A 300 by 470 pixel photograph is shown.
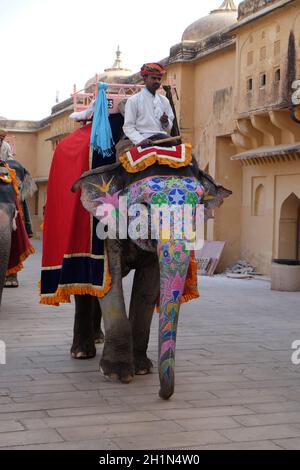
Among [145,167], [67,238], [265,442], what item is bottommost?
[265,442]

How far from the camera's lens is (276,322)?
941 centimetres

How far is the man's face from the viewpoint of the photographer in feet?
19.8

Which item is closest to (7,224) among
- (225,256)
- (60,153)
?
(60,153)

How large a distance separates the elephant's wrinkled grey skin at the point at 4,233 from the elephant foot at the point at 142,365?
2.49 metres

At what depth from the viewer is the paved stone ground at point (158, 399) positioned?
14.4 ft

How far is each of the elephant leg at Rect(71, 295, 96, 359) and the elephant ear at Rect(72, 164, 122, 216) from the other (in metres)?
1.14

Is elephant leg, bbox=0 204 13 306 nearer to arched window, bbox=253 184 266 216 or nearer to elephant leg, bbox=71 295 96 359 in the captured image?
elephant leg, bbox=71 295 96 359

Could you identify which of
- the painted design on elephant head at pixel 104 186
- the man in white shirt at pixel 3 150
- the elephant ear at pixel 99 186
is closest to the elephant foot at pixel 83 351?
the elephant ear at pixel 99 186

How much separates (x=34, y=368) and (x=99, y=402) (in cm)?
121

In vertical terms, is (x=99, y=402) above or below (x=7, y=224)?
below

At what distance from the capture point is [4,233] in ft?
27.5

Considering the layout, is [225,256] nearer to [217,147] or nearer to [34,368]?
[217,147]

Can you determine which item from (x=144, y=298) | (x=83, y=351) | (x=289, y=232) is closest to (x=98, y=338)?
(x=83, y=351)

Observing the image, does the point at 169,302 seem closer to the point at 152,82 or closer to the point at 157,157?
the point at 157,157
